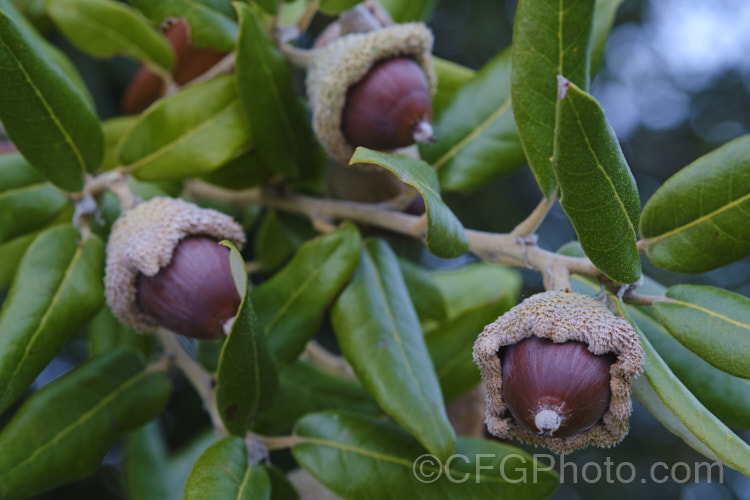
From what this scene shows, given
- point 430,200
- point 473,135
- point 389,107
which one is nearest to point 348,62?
point 389,107

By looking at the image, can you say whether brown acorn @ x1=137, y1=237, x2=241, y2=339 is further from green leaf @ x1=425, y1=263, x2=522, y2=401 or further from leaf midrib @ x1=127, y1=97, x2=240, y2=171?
green leaf @ x1=425, y1=263, x2=522, y2=401

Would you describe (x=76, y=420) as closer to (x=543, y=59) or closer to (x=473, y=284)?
(x=543, y=59)

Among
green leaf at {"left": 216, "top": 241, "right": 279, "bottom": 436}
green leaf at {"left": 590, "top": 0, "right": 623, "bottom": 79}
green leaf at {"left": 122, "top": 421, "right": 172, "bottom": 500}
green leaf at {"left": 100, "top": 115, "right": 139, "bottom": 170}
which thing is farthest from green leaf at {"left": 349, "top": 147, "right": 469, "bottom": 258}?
green leaf at {"left": 122, "top": 421, "right": 172, "bottom": 500}

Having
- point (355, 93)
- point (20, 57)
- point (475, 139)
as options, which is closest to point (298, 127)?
point (355, 93)

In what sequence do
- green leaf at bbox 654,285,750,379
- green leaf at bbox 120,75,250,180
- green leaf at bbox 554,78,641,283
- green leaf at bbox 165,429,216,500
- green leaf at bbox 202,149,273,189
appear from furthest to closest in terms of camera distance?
green leaf at bbox 165,429,216,500 → green leaf at bbox 202,149,273,189 → green leaf at bbox 120,75,250,180 → green leaf at bbox 654,285,750,379 → green leaf at bbox 554,78,641,283

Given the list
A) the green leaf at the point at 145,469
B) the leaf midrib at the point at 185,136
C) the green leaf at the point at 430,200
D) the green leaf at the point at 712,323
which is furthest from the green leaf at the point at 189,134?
the green leaf at the point at 145,469

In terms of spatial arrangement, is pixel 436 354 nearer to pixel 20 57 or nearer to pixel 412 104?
pixel 412 104

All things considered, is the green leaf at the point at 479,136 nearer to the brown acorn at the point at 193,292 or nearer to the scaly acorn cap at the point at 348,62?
the scaly acorn cap at the point at 348,62
